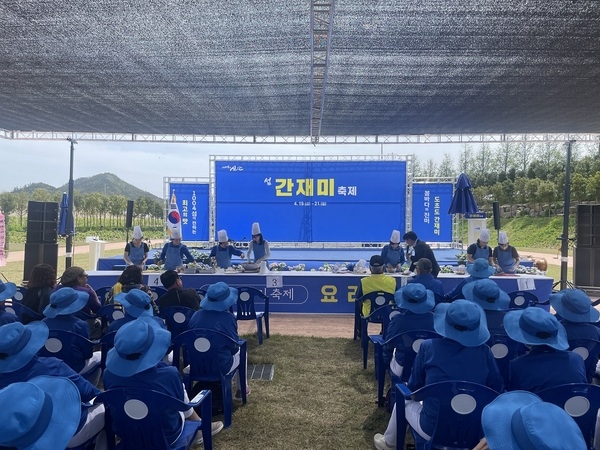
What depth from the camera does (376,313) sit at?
434 cm

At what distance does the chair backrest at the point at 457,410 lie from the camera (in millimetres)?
1976

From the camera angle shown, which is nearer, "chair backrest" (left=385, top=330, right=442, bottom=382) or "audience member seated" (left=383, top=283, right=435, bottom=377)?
"chair backrest" (left=385, top=330, right=442, bottom=382)

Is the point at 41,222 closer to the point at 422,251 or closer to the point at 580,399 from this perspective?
the point at 422,251

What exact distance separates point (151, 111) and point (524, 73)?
6289 millimetres

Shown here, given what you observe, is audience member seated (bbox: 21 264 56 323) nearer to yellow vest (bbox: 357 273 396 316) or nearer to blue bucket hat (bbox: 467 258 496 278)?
yellow vest (bbox: 357 273 396 316)

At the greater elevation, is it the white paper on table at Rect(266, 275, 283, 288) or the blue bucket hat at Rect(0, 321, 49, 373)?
the blue bucket hat at Rect(0, 321, 49, 373)

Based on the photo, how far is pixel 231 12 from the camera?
4.33 meters

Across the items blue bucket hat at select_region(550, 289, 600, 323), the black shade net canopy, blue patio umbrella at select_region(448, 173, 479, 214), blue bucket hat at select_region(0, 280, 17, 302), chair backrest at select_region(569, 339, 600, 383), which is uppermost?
the black shade net canopy

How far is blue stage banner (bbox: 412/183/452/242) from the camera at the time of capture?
33.3ft

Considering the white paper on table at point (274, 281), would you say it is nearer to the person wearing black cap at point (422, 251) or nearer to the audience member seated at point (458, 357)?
the person wearing black cap at point (422, 251)

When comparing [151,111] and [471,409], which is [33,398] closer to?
[471,409]

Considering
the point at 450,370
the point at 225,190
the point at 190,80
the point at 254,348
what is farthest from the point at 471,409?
the point at 225,190

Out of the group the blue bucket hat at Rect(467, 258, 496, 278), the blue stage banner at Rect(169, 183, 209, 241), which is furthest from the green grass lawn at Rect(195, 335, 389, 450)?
the blue stage banner at Rect(169, 183, 209, 241)

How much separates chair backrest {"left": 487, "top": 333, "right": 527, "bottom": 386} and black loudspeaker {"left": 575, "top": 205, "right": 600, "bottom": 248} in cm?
587
